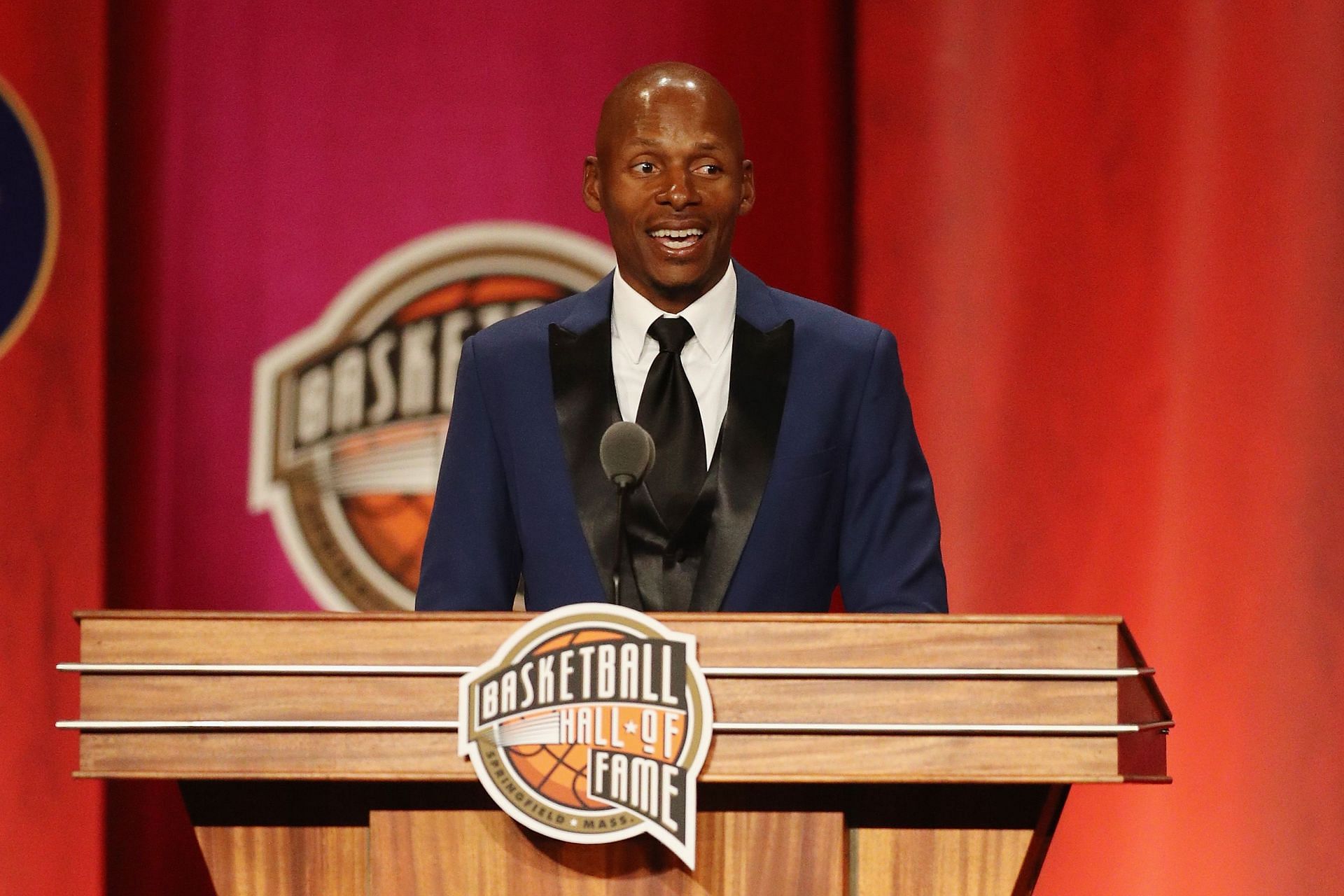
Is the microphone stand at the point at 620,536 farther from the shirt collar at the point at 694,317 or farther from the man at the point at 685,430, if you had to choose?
the shirt collar at the point at 694,317

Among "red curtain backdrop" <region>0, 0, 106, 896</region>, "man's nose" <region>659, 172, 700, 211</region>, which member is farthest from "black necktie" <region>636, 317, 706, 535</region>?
"red curtain backdrop" <region>0, 0, 106, 896</region>

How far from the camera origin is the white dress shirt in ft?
4.87

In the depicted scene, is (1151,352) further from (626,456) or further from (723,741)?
(723,741)

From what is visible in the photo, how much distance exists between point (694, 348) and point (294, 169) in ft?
3.75

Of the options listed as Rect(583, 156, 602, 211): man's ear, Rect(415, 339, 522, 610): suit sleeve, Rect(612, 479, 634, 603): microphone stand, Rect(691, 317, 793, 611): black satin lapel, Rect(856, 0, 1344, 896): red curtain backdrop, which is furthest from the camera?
Rect(856, 0, 1344, 896): red curtain backdrop

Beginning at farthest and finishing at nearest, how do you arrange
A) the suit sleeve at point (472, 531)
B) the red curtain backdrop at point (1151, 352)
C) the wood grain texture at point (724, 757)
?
1. the red curtain backdrop at point (1151, 352)
2. the suit sleeve at point (472, 531)
3. the wood grain texture at point (724, 757)

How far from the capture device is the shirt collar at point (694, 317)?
1513 mm

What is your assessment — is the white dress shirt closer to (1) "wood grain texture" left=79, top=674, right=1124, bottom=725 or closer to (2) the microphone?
(2) the microphone

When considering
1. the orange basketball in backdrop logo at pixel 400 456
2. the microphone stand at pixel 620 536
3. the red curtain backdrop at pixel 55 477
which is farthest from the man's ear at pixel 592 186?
the red curtain backdrop at pixel 55 477

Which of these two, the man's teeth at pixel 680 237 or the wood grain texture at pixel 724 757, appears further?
the man's teeth at pixel 680 237

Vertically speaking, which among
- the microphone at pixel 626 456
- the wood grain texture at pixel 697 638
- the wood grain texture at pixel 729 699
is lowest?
the wood grain texture at pixel 729 699

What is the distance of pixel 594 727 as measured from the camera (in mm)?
1053

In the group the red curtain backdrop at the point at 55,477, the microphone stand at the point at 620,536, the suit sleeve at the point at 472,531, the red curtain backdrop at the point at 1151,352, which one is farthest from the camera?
the red curtain backdrop at the point at 55,477

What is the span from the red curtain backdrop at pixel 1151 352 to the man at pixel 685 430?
0.82 meters
